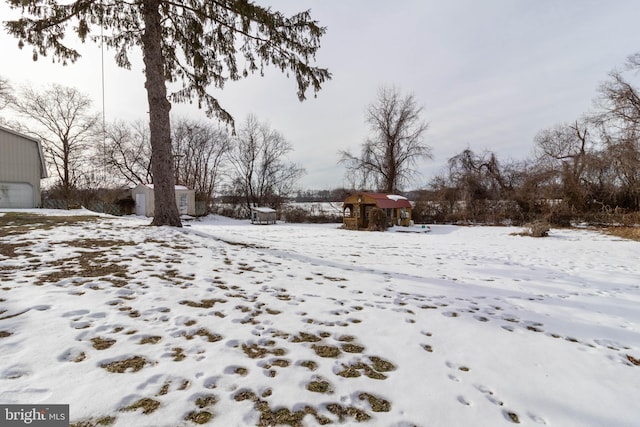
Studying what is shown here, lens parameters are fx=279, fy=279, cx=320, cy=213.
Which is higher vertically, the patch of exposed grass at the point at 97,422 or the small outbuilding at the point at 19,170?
the small outbuilding at the point at 19,170

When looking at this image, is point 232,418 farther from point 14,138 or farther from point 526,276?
point 14,138

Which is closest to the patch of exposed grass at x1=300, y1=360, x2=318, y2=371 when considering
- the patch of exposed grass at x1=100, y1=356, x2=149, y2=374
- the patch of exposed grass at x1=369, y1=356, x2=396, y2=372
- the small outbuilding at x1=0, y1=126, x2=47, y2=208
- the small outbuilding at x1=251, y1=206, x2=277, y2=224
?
the patch of exposed grass at x1=369, y1=356, x2=396, y2=372

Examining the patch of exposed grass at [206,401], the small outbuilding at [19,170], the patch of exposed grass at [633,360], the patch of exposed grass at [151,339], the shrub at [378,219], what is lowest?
the patch of exposed grass at [633,360]

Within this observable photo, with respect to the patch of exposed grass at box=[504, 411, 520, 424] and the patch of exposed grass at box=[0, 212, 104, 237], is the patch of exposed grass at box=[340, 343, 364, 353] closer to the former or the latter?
the patch of exposed grass at box=[504, 411, 520, 424]

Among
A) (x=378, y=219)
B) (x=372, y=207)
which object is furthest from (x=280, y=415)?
(x=372, y=207)

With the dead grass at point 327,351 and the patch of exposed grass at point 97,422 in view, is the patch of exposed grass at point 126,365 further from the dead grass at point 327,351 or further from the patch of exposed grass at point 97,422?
the dead grass at point 327,351

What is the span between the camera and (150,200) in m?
25.2

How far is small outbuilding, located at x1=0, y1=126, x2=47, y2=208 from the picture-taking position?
15625 mm

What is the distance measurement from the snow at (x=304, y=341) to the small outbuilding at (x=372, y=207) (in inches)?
543

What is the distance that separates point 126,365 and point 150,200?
2722 centimetres

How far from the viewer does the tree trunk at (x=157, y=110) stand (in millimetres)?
8156

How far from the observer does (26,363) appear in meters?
1.92

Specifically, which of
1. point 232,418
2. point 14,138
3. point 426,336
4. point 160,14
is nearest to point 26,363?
point 232,418

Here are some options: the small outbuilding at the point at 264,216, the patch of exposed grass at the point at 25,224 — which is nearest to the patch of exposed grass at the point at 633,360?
the patch of exposed grass at the point at 25,224
